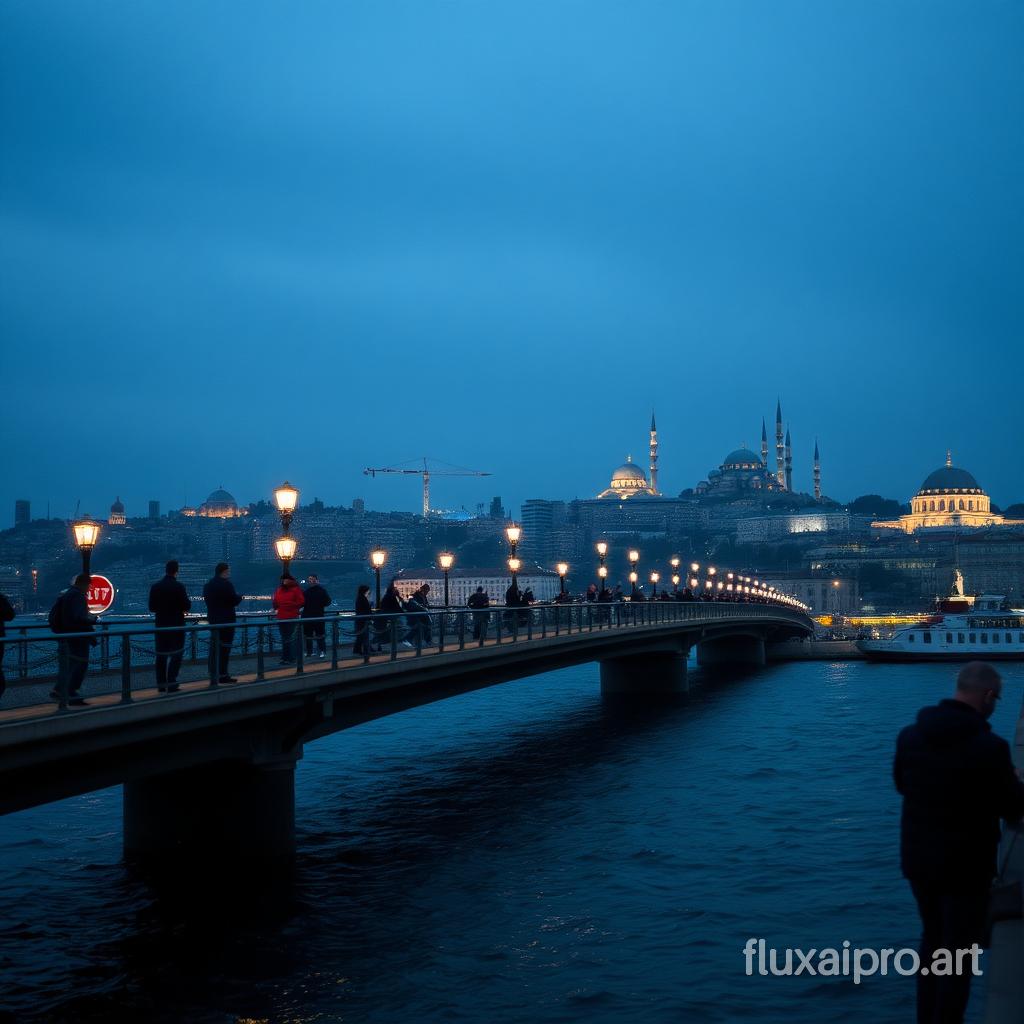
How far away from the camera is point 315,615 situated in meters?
22.0

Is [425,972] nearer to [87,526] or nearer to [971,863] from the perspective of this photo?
[87,526]

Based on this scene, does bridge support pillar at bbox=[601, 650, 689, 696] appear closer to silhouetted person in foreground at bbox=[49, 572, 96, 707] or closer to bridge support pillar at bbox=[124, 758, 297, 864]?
bridge support pillar at bbox=[124, 758, 297, 864]

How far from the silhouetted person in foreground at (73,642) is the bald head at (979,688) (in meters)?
9.61

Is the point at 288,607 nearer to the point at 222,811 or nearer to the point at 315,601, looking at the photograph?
the point at 315,601

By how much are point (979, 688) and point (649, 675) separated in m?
45.7

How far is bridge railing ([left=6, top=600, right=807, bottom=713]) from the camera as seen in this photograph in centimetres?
1423

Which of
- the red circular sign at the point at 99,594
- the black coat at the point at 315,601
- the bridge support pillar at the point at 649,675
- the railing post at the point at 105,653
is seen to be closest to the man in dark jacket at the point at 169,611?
the railing post at the point at 105,653

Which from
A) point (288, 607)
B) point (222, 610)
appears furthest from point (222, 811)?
point (288, 607)

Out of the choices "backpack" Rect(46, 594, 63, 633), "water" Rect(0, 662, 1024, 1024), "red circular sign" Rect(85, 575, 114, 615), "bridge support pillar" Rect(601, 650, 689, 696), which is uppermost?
"red circular sign" Rect(85, 575, 114, 615)

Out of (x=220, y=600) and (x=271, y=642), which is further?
(x=271, y=642)

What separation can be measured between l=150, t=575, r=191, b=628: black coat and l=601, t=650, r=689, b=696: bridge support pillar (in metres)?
35.7

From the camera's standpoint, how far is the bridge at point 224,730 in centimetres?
1353

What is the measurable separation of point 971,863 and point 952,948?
1.55 feet

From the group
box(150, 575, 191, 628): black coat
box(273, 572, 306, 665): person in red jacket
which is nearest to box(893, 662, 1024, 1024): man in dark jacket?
box(150, 575, 191, 628): black coat
